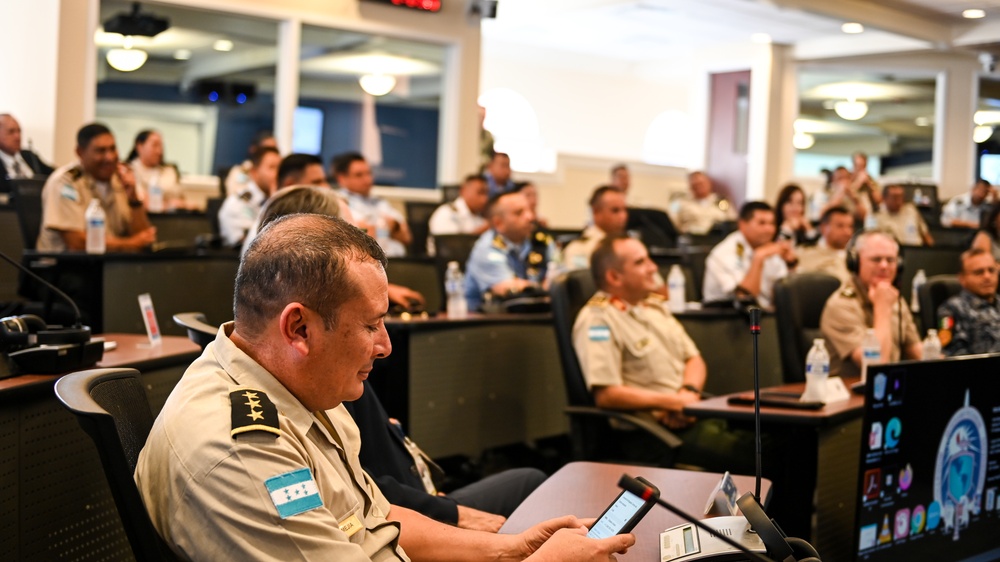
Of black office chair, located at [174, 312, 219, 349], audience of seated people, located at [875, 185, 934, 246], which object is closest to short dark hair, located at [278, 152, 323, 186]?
black office chair, located at [174, 312, 219, 349]

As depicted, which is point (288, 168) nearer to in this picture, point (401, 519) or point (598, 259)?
point (598, 259)

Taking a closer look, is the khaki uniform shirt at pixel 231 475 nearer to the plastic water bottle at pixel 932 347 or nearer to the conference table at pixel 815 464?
the conference table at pixel 815 464

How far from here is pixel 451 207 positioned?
7988 millimetres

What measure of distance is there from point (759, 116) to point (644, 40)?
6.01ft

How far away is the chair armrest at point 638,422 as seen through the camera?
3.40m

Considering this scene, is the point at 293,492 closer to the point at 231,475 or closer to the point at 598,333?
the point at 231,475

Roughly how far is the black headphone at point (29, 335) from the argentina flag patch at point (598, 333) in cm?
182

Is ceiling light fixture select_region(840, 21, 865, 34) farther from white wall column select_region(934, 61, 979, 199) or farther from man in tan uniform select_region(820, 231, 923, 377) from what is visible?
man in tan uniform select_region(820, 231, 923, 377)

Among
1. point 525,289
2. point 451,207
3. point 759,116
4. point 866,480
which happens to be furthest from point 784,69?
point 866,480

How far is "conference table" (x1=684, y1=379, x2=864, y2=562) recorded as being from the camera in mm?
3117

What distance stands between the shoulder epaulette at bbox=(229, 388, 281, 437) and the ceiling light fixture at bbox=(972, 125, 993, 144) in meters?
14.8

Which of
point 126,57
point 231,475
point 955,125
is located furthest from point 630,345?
point 955,125

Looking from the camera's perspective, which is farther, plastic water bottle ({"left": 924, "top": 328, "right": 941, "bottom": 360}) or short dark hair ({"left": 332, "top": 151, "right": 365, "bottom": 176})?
short dark hair ({"left": 332, "top": 151, "right": 365, "bottom": 176})

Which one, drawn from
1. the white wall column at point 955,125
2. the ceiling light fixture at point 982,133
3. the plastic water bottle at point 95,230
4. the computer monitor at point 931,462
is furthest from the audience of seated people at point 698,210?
the computer monitor at point 931,462
